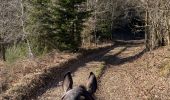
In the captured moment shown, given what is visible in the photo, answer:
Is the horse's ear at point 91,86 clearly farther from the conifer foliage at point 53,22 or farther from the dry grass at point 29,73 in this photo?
the conifer foliage at point 53,22

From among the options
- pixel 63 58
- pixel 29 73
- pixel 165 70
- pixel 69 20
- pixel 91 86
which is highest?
pixel 69 20

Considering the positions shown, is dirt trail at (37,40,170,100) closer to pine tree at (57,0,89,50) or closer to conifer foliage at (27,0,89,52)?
pine tree at (57,0,89,50)

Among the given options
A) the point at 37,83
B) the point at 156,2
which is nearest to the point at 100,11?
the point at 156,2

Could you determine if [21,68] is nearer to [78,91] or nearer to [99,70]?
[99,70]

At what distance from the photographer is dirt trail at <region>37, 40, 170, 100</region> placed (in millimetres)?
15461

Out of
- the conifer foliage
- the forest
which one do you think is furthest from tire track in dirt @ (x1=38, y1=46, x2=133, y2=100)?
the conifer foliage

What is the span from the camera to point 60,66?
20672 mm

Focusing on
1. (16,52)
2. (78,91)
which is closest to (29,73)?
(16,52)

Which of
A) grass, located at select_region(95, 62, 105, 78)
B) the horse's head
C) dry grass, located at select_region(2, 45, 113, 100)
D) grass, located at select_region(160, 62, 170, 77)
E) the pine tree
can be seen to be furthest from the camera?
the pine tree

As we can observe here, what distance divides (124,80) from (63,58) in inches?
232

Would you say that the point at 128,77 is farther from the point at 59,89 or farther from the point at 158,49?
the point at 158,49

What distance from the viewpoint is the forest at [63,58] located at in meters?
16.0

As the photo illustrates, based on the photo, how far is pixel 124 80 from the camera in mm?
18297

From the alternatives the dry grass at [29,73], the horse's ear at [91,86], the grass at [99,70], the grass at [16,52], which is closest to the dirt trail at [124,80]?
the grass at [99,70]
